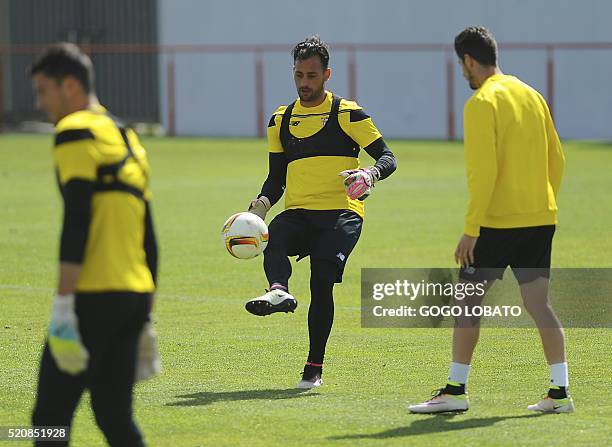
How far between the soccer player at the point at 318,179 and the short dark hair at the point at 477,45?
4.82 ft

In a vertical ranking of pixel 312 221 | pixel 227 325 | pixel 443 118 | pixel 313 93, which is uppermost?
pixel 313 93

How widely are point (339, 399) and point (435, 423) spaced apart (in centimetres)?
88

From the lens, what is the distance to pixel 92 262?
18.5 ft

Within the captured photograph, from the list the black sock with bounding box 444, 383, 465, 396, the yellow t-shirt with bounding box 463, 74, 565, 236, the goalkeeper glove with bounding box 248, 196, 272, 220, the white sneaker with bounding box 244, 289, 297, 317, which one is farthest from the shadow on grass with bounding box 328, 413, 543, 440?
the goalkeeper glove with bounding box 248, 196, 272, 220

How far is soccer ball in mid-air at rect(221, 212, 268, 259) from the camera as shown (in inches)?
354

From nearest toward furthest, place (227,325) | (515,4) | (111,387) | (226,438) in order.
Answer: (111,387) → (226,438) → (227,325) → (515,4)

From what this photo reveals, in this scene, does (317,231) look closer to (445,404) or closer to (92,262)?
(445,404)

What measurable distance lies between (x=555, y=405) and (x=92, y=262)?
311 centimetres

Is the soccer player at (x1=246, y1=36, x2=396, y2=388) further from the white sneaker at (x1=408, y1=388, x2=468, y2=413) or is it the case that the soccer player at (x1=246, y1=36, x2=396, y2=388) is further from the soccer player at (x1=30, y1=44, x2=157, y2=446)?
the soccer player at (x1=30, y1=44, x2=157, y2=446)

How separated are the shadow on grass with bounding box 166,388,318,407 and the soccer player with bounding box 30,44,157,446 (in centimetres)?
240

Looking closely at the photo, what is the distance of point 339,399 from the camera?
8.21 metres

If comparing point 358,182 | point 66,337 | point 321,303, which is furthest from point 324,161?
point 66,337

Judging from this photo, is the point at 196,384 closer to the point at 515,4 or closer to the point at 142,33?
the point at 515,4

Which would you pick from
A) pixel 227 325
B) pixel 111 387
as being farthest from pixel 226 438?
pixel 227 325
